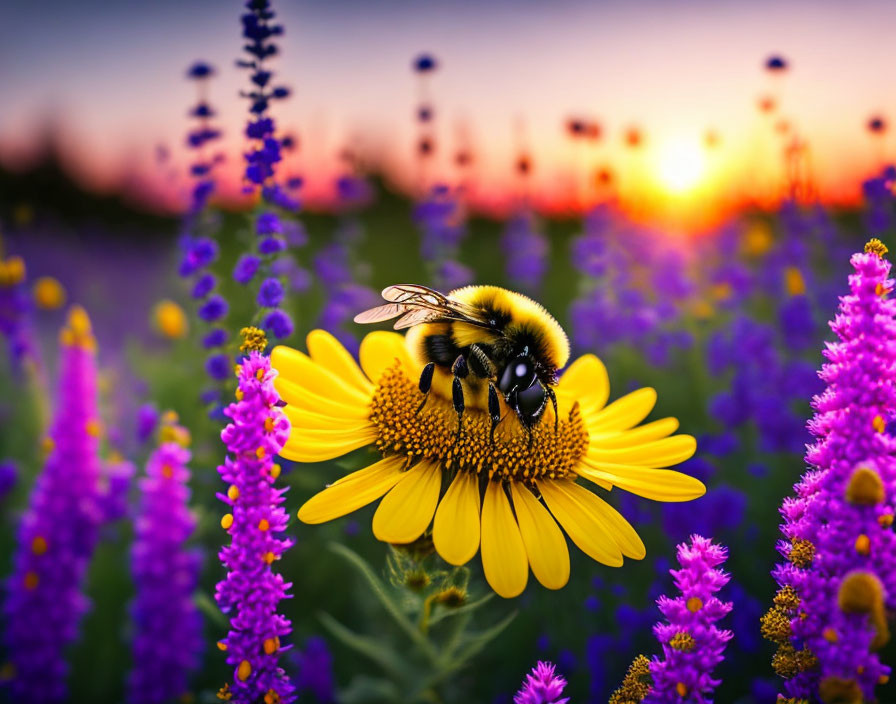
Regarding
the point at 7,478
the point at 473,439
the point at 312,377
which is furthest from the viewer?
the point at 7,478

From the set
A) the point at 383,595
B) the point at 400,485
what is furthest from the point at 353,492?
the point at 383,595

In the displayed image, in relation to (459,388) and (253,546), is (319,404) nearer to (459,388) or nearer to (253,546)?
(459,388)

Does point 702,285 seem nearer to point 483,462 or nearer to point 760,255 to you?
point 760,255

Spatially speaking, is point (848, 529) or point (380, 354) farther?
point (380, 354)

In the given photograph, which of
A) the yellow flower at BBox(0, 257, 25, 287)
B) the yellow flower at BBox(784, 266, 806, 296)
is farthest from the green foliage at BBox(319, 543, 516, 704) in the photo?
the yellow flower at BBox(784, 266, 806, 296)

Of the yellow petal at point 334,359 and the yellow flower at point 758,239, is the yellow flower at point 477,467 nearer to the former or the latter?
the yellow petal at point 334,359

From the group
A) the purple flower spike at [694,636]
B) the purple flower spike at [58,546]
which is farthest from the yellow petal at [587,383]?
the purple flower spike at [58,546]

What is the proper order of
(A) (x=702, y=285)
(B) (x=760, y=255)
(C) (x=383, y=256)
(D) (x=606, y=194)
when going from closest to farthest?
(D) (x=606, y=194)
(A) (x=702, y=285)
(B) (x=760, y=255)
(C) (x=383, y=256)

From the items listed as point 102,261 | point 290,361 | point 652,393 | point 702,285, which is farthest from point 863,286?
point 102,261
